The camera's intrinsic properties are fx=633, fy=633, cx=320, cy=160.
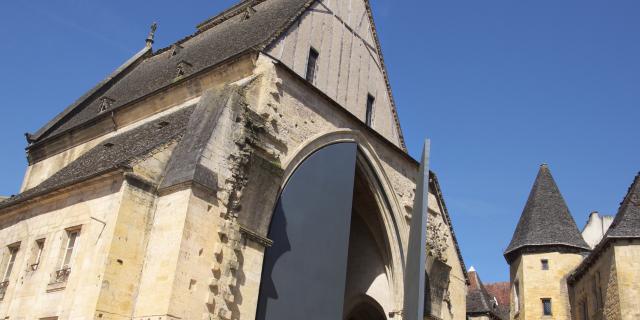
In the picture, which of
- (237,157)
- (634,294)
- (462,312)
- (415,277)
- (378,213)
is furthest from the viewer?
(634,294)

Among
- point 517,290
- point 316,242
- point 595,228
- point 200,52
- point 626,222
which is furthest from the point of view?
point 595,228

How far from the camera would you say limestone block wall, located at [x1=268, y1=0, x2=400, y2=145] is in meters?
14.7

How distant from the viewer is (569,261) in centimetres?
2700

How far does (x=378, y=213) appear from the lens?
16.1m

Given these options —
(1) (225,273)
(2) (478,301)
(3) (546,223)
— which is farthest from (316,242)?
(2) (478,301)

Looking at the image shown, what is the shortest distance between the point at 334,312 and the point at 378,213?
383cm

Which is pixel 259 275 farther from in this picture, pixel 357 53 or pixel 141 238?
pixel 357 53

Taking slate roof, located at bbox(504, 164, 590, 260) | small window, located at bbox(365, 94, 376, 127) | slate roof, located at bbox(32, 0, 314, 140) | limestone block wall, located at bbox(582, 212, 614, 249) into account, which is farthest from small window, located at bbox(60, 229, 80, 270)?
limestone block wall, located at bbox(582, 212, 614, 249)

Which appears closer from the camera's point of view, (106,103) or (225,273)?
(225,273)

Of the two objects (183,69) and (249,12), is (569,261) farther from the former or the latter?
(183,69)

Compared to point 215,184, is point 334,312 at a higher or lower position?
lower

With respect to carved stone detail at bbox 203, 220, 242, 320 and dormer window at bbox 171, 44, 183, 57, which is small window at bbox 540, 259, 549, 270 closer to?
dormer window at bbox 171, 44, 183, 57

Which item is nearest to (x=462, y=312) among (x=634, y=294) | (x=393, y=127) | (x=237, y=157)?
(x=393, y=127)

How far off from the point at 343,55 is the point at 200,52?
4.22 m
